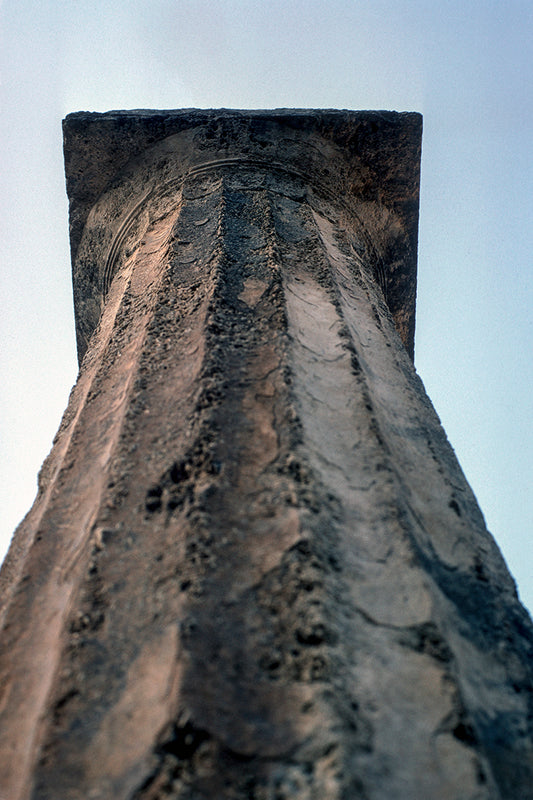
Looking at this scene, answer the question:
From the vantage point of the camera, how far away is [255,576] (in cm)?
140

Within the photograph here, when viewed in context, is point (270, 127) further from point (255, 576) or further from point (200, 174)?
point (255, 576)

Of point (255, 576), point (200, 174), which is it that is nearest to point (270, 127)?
point (200, 174)

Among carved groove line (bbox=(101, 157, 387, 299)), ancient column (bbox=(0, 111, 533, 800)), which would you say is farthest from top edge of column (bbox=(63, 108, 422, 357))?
ancient column (bbox=(0, 111, 533, 800))

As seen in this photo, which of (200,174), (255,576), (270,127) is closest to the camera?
(255,576)

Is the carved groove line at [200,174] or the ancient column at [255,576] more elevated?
the carved groove line at [200,174]

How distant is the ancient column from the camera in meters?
1.14

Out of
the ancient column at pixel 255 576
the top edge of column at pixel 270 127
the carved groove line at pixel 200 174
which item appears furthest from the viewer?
the top edge of column at pixel 270 127

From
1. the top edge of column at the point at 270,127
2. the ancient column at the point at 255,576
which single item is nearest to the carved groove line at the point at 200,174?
the top edge of column at the point at 270,127

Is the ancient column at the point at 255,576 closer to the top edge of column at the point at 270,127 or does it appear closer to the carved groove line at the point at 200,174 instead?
the carved groove line at the point at 200,174

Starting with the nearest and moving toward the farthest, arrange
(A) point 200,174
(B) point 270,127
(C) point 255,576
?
1. (C) point 255,576
2. (A) point 200,174
3. (B) point 270,127

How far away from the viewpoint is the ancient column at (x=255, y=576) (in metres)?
1.14

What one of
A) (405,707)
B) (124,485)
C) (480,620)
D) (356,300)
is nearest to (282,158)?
(356,300)

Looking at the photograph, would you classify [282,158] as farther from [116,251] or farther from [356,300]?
[356,300]

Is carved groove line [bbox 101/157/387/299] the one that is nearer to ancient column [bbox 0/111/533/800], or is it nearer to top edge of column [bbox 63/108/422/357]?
top edge of column [bbox 63/108/422/357]
